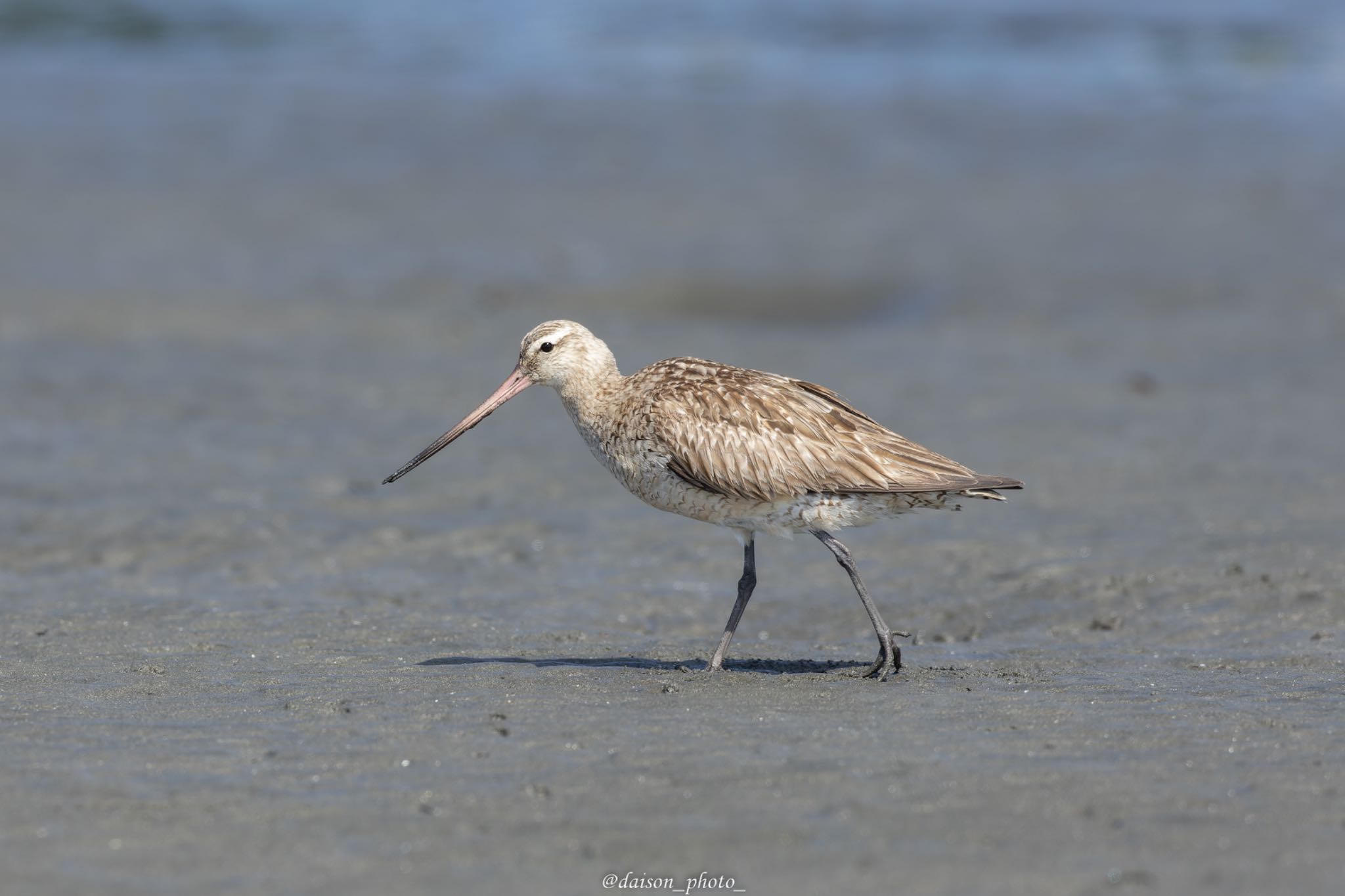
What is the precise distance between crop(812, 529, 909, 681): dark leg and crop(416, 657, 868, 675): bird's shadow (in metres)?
0.28

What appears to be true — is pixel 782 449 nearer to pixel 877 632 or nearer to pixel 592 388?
pixel 877 632

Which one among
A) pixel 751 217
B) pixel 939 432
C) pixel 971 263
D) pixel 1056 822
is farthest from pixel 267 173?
pixel 1056 822

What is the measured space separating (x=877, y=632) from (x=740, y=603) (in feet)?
2.02

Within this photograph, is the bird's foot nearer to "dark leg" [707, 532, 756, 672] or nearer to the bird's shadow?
the bird's shadow

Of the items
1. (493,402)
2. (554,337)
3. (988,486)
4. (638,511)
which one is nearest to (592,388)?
(554,337)

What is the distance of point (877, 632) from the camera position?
562 cm

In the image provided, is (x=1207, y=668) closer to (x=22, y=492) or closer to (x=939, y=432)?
(x=939, y=432)

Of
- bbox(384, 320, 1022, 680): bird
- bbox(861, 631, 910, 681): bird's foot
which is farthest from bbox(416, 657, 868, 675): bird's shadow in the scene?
bbox(861, 631, 910, 681): bird's foot

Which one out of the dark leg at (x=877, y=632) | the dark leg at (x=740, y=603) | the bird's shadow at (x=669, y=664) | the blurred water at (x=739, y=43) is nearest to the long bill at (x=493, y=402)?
the bird's shadow at (x=669, y=664)

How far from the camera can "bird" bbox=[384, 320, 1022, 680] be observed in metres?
5.73

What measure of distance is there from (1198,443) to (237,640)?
5.61m

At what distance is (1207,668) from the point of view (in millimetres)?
5797

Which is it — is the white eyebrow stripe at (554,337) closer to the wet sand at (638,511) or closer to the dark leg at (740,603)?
the dark leg at (740,603)

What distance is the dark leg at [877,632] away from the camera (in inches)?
224
